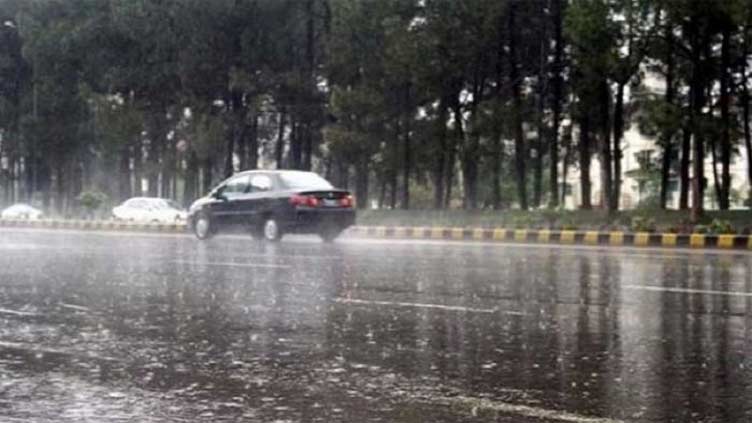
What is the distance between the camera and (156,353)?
677 centimetres

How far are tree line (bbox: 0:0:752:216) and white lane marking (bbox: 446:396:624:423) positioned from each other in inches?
913

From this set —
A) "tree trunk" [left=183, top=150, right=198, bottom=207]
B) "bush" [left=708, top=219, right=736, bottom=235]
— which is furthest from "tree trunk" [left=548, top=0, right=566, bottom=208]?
"tree trunk" [left=183, top=150, right=198, bottom=207]

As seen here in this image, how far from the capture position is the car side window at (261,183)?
886 inches

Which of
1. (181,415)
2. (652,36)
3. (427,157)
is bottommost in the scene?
(181,415)

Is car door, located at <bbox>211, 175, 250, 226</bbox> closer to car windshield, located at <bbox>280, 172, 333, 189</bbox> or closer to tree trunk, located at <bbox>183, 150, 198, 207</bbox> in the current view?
car windshield, located at <bbox>280, 172, 333, 189</bbox>

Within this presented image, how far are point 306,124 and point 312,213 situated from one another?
20.7m

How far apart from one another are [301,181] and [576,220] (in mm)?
10430

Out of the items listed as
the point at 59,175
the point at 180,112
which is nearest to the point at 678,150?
the point at 180,112

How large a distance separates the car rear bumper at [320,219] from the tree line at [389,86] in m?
9.76

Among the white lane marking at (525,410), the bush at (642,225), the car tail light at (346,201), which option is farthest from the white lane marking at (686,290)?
the bush at (642,225)

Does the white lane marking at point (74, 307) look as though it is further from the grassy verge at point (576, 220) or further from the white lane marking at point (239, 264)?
the grassy verge at point (576, 220)

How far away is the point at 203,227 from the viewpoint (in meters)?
24.3

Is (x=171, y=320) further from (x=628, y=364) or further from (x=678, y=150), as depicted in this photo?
(x=678, y=150)

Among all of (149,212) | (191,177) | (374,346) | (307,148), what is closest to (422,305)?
(374,346)
